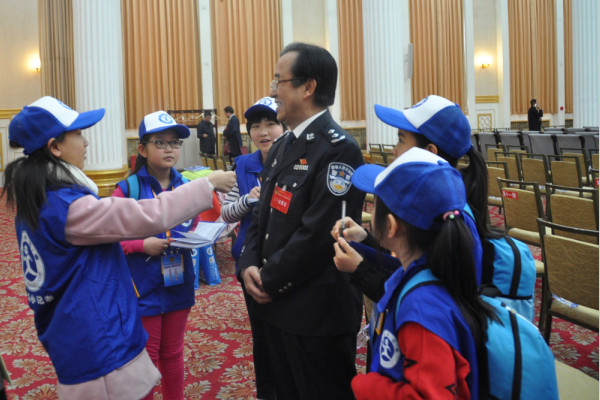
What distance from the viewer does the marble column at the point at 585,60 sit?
13492mm

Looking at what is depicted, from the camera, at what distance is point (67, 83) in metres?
12.8

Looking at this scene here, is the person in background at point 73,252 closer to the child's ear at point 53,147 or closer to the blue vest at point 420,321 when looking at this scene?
the child's ear at point 53,147

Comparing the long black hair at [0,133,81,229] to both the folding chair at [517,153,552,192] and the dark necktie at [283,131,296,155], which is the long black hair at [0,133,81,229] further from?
the folding chair at [517,153,552,192]

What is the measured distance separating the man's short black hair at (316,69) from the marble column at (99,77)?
729 cm

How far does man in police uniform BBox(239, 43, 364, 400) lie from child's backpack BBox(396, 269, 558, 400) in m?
0.69

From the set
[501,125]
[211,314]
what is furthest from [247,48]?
[211,314]

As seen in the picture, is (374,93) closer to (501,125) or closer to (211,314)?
(211,314)

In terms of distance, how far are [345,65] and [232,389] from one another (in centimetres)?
1303

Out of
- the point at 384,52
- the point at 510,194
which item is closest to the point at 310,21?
the point at 384,52

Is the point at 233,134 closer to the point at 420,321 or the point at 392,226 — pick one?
the point at 392,226

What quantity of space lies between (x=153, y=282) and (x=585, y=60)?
46.2ft

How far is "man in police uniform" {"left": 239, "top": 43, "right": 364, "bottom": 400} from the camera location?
5.74ft

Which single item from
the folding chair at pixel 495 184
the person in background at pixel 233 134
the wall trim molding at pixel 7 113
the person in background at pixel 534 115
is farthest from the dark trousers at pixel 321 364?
the person in background at pixel 534 115

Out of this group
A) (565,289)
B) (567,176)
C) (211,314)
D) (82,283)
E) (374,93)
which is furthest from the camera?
(374,93)
